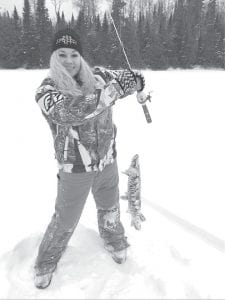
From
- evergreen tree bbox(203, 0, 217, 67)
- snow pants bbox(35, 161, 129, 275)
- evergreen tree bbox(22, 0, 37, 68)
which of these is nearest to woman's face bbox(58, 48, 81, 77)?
snow pants bbox(35, 161, 129, 275)

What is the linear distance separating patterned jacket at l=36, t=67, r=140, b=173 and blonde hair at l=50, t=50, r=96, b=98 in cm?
5

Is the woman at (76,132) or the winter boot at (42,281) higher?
the woman at (76,132)

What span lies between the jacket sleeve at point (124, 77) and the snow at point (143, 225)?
149cm

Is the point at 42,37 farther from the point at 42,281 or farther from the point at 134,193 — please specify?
the point at 42,281

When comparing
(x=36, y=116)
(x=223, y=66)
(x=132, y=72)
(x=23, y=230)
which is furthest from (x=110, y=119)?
(x=223, y=66)

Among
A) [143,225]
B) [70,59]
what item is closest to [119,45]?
[143,225]

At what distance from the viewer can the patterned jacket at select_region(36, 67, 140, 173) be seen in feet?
7.04

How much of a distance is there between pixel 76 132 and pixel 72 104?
287mm

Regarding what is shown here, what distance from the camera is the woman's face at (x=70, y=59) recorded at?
7.63 feet

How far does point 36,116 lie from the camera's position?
925 cm

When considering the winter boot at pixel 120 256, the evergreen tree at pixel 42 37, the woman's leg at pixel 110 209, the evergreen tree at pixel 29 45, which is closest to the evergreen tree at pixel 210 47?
the evergreen tree at pixel 42 37

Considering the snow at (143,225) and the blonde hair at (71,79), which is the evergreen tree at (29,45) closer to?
the snow at (143,225)

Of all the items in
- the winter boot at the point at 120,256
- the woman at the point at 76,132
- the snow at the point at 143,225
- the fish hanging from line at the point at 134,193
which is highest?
the woman at the point at 76,132

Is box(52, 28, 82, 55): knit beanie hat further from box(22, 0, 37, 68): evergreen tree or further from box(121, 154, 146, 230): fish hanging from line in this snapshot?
box(22, 0, 37, 68): evergreen tree
